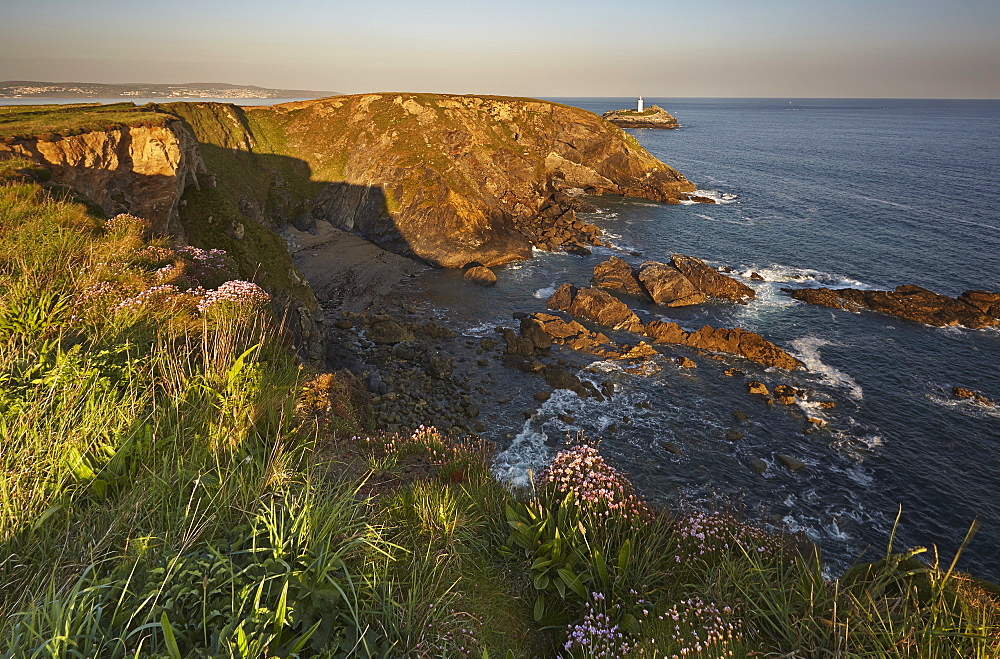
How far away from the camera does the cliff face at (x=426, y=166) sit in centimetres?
5112

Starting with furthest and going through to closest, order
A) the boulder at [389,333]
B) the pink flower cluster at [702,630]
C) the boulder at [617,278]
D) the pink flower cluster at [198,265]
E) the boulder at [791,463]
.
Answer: the boulder at [617,278] → the boulder at [389,333] → the boulder at [791,463] → the pink flower cluster at [198,265] → the pink flower cluster at [702,630]

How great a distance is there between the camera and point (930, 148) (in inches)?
4564

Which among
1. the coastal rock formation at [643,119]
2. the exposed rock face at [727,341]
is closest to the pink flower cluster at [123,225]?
the exposed rock face at [727,341]

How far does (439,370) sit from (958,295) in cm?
4024

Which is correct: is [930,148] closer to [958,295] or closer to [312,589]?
[958,295]

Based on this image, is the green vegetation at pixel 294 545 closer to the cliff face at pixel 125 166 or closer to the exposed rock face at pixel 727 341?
the cliff face at pixel 125 166

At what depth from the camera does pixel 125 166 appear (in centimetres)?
2609

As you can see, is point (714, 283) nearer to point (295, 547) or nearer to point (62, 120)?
point (295, 547)

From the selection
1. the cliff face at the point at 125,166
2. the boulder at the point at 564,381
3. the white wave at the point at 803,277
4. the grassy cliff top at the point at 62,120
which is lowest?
the boulder at the point at 564,381

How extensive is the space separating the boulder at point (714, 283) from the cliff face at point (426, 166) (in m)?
16.3

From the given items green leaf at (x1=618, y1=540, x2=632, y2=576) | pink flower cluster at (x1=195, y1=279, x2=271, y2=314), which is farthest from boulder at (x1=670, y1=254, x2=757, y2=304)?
green leaf at (x1=618, y1=540, x2=632, y2=576)

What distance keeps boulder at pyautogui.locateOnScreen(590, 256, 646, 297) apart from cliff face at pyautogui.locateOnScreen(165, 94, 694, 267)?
9660 millimetres

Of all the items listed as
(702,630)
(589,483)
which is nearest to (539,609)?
(702,630)

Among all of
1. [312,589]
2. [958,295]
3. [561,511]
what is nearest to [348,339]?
[561,511]
